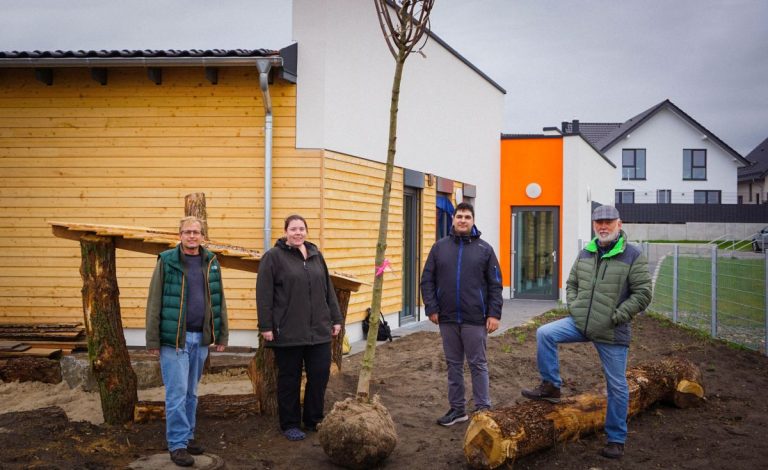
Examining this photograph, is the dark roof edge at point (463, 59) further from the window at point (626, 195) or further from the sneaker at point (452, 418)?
the window at point (626, 195)

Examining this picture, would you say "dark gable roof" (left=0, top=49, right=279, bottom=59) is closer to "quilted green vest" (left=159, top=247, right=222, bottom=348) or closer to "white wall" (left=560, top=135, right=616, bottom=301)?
"quilted green vest" (left=159, top=247, right=222, bottom=348)

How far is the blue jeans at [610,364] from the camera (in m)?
5.13

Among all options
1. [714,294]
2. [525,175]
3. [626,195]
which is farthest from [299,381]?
[626,195]

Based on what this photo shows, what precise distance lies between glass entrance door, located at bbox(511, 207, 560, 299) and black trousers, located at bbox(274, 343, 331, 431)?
13305mm

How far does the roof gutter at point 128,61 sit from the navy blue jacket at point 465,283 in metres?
4.23

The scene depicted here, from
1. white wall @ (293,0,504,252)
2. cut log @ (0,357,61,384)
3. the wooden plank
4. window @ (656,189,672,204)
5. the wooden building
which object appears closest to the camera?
cut log @ (0,357,61,384)

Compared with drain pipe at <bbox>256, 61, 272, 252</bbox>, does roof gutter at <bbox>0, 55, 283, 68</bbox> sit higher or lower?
higher

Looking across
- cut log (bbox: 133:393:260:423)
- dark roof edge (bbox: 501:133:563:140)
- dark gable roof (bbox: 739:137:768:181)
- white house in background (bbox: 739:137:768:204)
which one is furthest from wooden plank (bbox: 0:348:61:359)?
dark gable roof (bbox: 739:137:768:181)

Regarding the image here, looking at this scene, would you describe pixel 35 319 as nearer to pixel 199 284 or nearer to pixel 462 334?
pixel 199 284

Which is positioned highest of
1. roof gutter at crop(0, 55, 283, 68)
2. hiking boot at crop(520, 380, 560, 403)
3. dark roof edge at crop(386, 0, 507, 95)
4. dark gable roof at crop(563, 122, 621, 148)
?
dark gable roof at crop(563, 122, 621, 148)

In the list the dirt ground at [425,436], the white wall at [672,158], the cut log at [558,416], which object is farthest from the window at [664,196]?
the cut log at [558,416]

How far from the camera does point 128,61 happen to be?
29.4ft

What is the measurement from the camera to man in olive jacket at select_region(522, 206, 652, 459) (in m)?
5.04

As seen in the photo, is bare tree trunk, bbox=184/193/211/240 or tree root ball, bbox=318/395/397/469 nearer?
tree root ball, bbox=318/395/397/469
